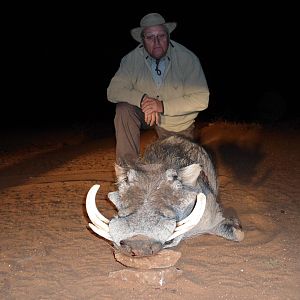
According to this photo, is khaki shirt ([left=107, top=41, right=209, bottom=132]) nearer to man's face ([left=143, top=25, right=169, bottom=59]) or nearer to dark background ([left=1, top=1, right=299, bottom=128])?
man's face ([left=143, top=25, right=169, bottom=59])

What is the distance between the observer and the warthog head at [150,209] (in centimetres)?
276

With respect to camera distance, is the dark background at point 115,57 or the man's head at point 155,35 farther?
the dark background at point 115,57

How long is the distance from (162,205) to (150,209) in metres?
0.11

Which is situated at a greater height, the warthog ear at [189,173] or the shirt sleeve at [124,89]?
the shirt sleeve at [124,89]

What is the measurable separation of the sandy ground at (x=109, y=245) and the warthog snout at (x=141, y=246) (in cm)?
44

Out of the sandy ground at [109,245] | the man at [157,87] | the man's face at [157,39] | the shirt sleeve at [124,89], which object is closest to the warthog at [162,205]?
the sandy ground at [109,245]

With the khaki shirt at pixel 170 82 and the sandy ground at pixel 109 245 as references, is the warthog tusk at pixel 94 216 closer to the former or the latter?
the sandy ground at pixel 109 245

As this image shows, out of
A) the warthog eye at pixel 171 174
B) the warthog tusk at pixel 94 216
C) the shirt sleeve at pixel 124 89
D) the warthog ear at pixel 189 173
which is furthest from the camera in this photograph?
the shirt sleeve at pixel 124 89

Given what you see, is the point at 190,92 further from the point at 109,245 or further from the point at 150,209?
the point at 150,209

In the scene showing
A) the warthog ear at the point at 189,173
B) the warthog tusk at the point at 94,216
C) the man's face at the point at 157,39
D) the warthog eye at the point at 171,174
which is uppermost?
the man's face at the point at 157,39

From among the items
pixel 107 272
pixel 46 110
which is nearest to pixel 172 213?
pixel 107 272

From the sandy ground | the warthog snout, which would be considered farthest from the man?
the warthog snout

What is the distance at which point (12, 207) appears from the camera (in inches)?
193

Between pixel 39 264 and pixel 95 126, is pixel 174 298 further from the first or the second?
pixel 95 126
